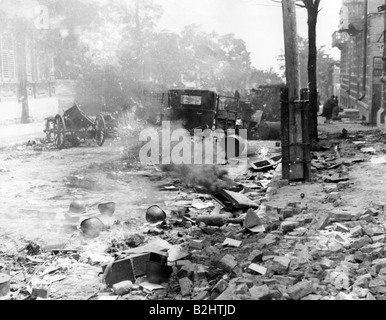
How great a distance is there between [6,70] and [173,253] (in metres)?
19.1

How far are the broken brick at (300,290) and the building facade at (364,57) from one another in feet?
60.3

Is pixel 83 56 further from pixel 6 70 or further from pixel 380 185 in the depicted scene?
pixel 380 185

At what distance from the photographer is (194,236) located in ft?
19.3

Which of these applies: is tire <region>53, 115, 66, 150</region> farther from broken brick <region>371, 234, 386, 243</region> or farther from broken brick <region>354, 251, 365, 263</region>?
broken brick <region>354, 251, 365, 263</region>

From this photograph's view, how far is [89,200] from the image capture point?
792 centimetres

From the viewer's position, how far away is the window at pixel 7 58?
826 inches

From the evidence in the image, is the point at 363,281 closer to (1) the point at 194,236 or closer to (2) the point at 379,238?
(2) the point at 379,238

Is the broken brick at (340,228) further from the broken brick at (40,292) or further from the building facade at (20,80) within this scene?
the building facade at (20,80)

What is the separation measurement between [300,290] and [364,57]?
23.3m

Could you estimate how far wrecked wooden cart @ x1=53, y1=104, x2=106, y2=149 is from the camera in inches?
558

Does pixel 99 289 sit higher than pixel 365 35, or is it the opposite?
pixel 365 35
